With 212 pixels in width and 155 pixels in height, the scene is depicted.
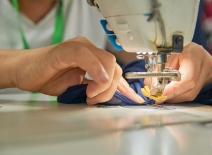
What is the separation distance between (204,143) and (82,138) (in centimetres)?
15

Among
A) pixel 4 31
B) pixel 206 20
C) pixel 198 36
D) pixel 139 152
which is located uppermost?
pixel 139 152

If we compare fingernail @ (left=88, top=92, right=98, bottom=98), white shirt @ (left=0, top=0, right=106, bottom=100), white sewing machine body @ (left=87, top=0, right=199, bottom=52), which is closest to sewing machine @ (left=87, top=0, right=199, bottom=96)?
white sewing machine body @ (left=87, top=0, right=199, bottom=52)

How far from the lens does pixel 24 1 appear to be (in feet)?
4.01

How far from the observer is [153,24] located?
0.55 metres

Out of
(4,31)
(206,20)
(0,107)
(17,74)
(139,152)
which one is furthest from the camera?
(206,20)

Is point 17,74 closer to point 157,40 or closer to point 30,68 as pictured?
point 30,68

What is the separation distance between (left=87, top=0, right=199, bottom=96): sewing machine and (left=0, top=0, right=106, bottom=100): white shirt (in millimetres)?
664

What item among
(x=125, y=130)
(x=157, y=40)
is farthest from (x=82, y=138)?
(x=157, y=40)

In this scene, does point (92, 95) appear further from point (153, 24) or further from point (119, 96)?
point (153, 24)

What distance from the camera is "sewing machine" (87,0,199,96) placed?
0.54 metres

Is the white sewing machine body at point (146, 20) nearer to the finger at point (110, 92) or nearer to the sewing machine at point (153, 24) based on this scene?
the sewing machine at point (153, 24)

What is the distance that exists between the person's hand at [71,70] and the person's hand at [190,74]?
9 cm

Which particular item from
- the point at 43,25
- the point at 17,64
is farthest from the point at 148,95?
the point at 43,25

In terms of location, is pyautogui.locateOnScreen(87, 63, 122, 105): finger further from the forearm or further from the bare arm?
the forearm
